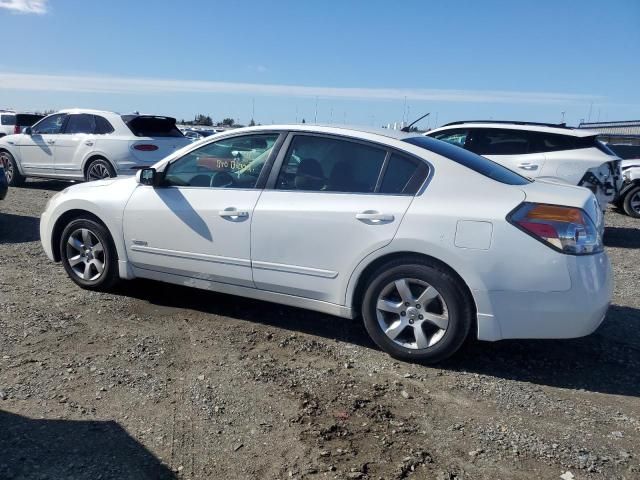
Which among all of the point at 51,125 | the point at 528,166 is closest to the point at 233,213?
the point at 528,166

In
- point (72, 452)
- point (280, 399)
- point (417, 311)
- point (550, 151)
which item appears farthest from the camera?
point (550, 151)

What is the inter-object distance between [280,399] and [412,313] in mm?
1102

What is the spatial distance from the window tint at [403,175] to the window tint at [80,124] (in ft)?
29.4

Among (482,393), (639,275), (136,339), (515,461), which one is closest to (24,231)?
(136,339)

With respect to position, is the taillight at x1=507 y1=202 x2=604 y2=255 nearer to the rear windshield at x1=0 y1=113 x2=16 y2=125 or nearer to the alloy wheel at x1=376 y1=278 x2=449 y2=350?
the alloy wheel at x1=376 y1=278 x2=449 y2=350

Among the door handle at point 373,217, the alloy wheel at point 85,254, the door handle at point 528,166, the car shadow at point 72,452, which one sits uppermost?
the door handle at point 528,166

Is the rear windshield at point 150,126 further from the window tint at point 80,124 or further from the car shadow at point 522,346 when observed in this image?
the car shadow at point 522,346

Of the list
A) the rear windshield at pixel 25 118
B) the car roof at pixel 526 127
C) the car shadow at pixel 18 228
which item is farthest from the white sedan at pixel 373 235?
the rear windshield at pixel 25 118

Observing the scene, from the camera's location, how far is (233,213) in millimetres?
4637

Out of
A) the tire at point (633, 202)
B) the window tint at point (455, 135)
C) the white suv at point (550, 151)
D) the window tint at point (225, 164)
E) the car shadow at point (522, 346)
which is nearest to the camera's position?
the car shadow at point (522, 346)

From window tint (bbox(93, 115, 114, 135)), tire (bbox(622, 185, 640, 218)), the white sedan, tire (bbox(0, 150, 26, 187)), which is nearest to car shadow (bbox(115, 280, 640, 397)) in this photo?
the white sedan

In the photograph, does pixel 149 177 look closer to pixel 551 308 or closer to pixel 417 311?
pixel 417 311

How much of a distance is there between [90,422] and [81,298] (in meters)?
2.28

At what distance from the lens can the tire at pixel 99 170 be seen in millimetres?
11352
